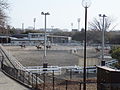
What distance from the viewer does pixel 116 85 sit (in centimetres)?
1195

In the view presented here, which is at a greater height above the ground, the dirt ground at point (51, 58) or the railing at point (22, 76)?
the railing at point (22, 76)

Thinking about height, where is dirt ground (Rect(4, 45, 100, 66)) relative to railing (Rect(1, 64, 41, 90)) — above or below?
below

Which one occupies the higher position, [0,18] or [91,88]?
[0,18]

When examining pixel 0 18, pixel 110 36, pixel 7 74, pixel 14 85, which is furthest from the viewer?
pixel 110 36

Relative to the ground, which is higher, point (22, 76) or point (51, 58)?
point (22, 76)

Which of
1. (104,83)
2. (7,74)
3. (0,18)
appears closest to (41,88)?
(104,83)

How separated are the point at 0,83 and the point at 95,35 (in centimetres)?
9788

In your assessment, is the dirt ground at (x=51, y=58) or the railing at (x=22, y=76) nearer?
the railing at (x=22, y=76)

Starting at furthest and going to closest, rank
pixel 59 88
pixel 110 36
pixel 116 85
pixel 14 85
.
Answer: pixel 110 36, pixel 14 85, pixel 59 88, pixel 116 85

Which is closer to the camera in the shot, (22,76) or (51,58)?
(22,76)

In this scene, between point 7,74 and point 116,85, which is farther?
point 7,74

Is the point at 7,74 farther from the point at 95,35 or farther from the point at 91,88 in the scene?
the point at 95,35

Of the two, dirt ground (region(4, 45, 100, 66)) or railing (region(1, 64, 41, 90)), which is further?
dirt ground (region(4, 45, 100, 66))

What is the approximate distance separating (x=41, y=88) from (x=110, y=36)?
3895 inches
